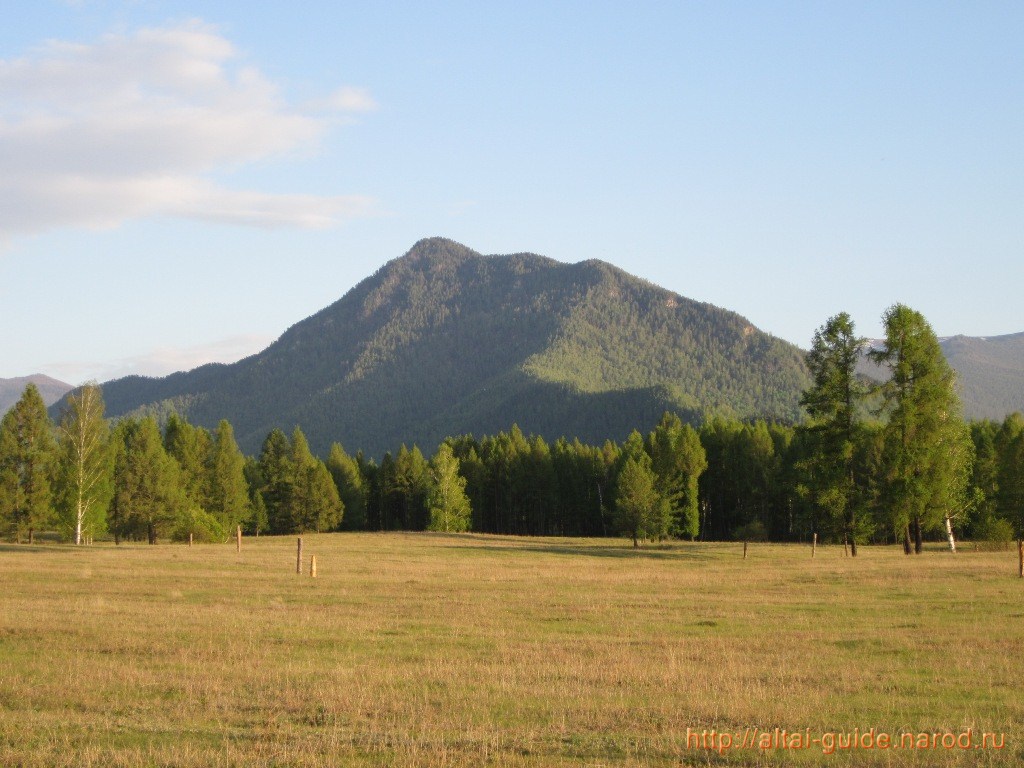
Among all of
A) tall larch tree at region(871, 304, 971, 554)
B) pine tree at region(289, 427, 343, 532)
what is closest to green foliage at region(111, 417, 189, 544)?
pine tree at region(289, 427, 343, 532)

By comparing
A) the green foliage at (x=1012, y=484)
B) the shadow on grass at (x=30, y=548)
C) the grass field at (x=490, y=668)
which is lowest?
the shadow on grass at (x=30, y=548)

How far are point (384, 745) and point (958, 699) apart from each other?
31.8 feet

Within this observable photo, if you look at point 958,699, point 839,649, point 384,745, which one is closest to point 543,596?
point 839,649

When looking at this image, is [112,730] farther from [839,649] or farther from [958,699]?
[839,649]

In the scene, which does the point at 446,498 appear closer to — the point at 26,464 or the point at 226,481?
the point at 226,481

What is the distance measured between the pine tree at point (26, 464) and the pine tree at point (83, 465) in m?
1.66

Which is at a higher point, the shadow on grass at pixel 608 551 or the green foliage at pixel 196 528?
the green foliage at pixel 196 528

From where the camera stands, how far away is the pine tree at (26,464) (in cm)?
6369

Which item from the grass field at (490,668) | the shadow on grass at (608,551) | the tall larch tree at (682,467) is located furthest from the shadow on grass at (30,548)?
the tall larch tree at (682,467)

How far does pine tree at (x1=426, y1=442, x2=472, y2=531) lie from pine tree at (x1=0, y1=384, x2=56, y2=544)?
43950 millimetres

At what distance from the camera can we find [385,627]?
24297 mm

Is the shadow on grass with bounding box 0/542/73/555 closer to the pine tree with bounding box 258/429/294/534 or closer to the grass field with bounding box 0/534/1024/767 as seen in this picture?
the grass field with bounding box 0/534/1024/767

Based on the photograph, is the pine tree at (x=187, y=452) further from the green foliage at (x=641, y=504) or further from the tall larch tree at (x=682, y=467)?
the tall larch tree at (x=682, y=467)

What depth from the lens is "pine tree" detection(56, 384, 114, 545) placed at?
59.8 metres
